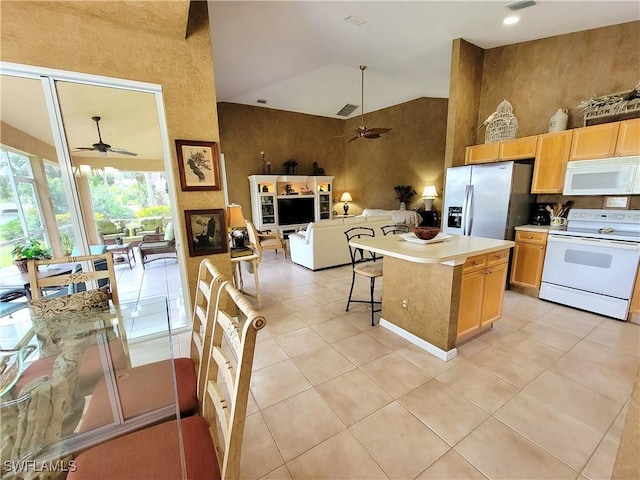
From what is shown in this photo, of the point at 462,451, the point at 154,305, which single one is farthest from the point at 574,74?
the point at 154,305

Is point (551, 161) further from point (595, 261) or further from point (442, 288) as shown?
point (442, 288)

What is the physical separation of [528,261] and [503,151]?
1.51 metres

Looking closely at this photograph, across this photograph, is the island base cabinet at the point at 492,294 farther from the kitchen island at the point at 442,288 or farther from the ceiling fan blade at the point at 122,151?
the ceiling fan blade at the point at 122,151

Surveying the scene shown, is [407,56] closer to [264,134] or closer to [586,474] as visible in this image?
[264,134]

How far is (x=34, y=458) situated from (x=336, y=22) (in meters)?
4.44

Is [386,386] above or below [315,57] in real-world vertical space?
below

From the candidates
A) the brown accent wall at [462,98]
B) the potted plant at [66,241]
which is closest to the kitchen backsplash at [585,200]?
the brown accent wall at [462,98]

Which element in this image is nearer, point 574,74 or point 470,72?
point 574,74

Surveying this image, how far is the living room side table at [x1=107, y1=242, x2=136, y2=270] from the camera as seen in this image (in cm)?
256

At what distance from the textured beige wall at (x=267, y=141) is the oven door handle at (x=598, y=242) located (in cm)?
557

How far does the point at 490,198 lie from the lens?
3.53 meters

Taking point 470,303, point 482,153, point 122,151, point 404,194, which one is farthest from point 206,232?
point 404,194

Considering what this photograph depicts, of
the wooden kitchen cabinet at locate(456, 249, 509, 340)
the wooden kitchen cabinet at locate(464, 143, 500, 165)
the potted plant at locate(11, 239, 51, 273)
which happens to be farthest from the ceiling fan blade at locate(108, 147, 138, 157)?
the wooden kitchen cabinet at locate(464, 143, 500, 165)

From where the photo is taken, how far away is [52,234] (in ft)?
7.59
